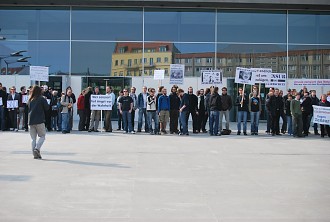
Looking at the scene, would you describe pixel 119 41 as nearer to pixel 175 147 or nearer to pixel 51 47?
pixel 51 47

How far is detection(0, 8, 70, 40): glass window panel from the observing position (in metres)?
23.4

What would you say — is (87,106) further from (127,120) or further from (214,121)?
(214,121)

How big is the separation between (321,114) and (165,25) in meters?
10.5

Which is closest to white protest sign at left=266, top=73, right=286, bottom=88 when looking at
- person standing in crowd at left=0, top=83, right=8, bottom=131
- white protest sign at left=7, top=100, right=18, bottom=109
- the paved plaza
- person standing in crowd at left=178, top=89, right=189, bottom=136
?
person standing in crowd at left=178, top=89, right=189, bottom=136

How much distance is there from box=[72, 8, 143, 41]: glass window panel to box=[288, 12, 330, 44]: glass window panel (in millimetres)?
8377

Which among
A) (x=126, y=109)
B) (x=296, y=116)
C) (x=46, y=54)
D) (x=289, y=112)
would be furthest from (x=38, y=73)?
(x=296, y=116)

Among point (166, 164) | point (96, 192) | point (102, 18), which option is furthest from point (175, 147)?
point (102, 18)

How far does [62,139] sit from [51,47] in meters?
10.2

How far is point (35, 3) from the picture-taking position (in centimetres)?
2297

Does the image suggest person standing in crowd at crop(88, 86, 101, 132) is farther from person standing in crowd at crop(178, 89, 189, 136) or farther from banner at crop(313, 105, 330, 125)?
banner at crop(313, 105, 330, 125)

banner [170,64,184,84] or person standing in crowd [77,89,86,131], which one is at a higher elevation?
banner [170,64,184,84]

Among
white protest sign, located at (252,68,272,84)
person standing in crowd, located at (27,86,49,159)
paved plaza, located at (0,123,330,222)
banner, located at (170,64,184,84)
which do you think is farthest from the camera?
banner, located at (170,64,184,84)

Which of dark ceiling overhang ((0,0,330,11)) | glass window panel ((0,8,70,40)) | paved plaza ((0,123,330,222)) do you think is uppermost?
dark ceiling overhang ((0,0,330,11))

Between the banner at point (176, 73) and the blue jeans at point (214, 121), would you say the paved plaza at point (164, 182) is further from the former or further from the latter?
the banner at point (176, 73)
